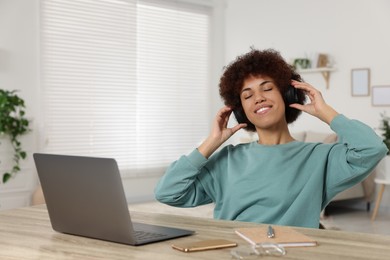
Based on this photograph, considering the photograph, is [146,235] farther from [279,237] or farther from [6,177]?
[6,177]

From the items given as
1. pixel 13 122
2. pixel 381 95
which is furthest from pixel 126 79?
pixel 381 95

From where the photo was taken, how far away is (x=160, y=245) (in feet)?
4.29

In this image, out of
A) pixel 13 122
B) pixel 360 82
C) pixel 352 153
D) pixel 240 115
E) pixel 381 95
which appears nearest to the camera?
pixel 352 153

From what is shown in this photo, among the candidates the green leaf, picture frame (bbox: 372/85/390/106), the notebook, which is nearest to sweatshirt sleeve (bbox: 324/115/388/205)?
the notebook

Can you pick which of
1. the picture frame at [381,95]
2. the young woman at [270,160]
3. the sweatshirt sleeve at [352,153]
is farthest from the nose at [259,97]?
the picture frame at [381,95]

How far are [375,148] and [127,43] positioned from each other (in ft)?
18.9

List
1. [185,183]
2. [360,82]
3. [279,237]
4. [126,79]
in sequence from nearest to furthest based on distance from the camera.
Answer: [279,237]
[185,183]
[360,82]
[126,79]

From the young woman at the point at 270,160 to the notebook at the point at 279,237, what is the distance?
405mm

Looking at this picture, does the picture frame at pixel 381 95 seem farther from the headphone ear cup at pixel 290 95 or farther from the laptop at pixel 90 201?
the laptop at pixel 90 201

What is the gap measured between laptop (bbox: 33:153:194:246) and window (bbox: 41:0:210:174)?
203 inches

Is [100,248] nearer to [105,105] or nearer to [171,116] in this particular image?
[105,105]

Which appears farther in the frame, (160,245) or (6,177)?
(6,177)

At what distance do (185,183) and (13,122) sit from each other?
4499 millimetres

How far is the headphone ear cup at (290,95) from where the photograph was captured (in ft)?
6.52
